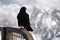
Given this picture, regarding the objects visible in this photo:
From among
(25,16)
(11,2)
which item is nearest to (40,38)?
(11,2)

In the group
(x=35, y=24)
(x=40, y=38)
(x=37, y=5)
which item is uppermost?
(x=37, y=5)

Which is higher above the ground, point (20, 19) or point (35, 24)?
point (20, 19)

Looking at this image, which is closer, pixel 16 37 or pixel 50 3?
pixel 16 37

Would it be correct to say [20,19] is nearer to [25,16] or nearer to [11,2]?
[25,16]

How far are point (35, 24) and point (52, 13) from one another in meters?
0.86

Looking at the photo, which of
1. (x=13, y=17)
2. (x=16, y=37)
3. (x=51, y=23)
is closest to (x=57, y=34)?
(x=51, y=23)

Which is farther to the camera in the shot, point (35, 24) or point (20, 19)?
point (35, 24)

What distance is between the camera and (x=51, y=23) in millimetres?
7152

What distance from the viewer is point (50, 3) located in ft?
23.5

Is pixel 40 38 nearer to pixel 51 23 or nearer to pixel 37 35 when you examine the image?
pixel 37 35

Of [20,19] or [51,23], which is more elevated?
[20,19]

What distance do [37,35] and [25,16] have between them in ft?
15.9

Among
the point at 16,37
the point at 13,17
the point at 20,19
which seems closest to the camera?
the point at 16,37

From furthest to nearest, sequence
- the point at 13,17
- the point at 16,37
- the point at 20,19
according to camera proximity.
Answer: the point at 13,17, the point at 20,19, the point at 16,37
